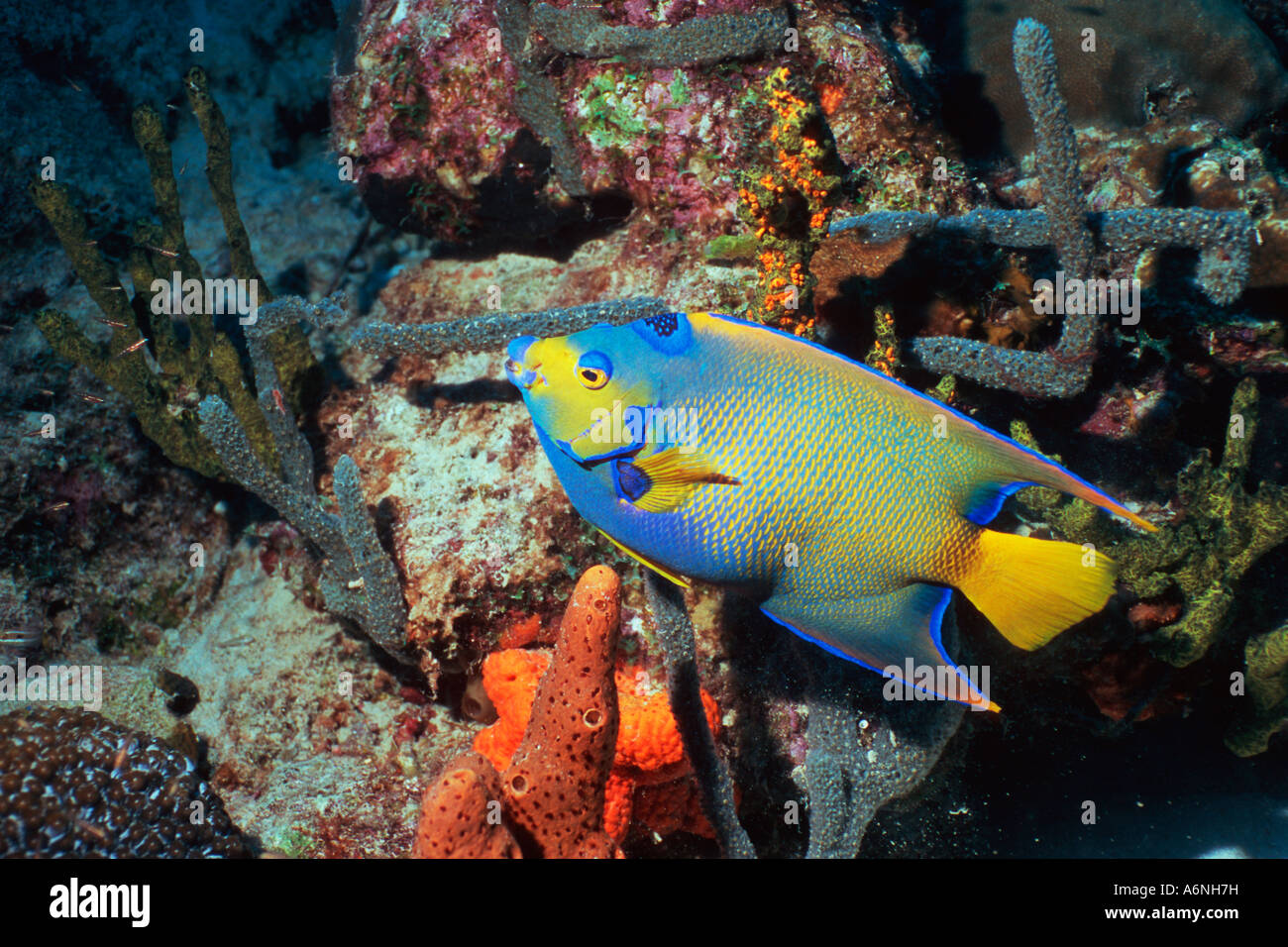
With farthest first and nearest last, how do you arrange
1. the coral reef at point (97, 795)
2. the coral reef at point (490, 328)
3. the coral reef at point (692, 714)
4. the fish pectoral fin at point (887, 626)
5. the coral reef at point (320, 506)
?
the coral reef at point (320, 506) → the coral reef at point (490, 328) → the coral reef at point (692, 714) → the coral reef at point (97, 795) → the fish pectoral fin at point (887, 626)

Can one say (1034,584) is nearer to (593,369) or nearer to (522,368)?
(593,369)

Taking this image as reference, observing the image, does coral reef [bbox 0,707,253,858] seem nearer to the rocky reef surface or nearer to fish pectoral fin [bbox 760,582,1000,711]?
the rocky reef surface

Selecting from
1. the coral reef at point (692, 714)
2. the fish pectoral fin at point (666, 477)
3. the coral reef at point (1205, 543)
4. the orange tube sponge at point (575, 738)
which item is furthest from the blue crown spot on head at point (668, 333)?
the coral reef at point (1205, 543)

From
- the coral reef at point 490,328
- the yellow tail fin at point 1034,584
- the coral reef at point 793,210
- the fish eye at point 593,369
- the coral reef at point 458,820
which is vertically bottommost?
the coral reef at point 458,820

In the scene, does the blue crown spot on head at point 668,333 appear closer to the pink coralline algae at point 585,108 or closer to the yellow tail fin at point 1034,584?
the yellow tail fin at point 1034,584

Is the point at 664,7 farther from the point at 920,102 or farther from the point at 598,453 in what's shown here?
the point at 598,453

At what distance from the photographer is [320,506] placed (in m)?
3.16

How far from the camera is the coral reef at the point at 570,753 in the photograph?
5.60 ft

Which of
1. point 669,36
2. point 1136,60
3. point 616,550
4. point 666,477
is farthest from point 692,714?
point 1136,60

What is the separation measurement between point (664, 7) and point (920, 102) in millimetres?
1315

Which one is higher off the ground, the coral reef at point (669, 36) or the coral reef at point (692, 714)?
the coral reef at point (669, 36)

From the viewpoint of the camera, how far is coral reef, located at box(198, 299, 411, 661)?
285 cm

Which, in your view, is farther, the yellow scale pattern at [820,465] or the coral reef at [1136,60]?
the coral reef at [1136,60]

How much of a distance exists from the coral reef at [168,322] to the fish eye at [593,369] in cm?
281
